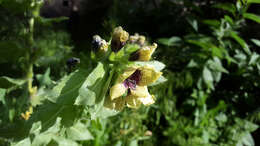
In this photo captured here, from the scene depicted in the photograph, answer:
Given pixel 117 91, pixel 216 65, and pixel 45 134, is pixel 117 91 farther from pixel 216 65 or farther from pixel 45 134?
pixel 216 65

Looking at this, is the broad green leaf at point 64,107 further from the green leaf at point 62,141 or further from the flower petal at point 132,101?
the flower petal at point 132,101

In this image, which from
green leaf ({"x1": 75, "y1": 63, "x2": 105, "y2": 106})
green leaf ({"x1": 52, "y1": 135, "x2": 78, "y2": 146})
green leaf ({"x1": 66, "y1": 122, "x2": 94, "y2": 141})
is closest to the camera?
green leaf ({"x1": 75, "y1": 63, "x2": 105, "y2": 106})

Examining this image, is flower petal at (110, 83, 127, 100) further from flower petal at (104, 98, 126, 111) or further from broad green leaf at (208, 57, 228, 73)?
broad green leaf at (208, 57, 228, 73)

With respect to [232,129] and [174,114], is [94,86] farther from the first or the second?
[232,129]

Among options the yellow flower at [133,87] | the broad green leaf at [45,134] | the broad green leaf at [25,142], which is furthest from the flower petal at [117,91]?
the broad green leaf at [25,142]

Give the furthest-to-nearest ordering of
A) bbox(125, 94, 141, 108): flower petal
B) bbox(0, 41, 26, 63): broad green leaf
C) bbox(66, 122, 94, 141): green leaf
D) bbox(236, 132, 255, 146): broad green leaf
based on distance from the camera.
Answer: bbox(236, 132, 255, 146): broad green leaf
bbox(0, 41, 26, 63): broad green leaf
bbox(66, 122, 94, 141): green leaf
bbox(125, 94, 141, 108): flower petal

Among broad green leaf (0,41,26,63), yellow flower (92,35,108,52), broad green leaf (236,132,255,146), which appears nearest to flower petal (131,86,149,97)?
yellow flower (92,35,108,52)

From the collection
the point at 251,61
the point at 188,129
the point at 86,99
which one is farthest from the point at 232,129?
the point at 86,99
